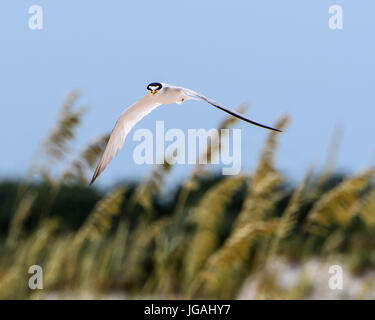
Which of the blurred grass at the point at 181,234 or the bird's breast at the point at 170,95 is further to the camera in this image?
the blurred grass at the point at 181,234

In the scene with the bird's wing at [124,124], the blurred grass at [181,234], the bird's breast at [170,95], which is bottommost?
the blurred grass at [181,234]

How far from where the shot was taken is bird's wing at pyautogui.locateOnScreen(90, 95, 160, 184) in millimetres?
3354

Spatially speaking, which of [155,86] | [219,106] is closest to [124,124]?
[155,86]

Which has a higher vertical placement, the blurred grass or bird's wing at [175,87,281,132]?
bird's wing at [175,87,281,132]

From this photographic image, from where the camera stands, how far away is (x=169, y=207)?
31.7ft

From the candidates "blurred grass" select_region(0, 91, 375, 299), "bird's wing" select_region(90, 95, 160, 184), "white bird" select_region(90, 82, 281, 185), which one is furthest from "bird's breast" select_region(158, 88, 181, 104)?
"blurred grass" select_region(0, 91, 375, 299)

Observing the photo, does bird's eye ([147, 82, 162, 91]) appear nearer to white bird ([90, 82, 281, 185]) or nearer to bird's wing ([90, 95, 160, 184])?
white bird ([90, 82, 281, 185])

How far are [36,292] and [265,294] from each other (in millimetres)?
1575

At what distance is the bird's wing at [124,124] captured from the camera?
11.0 ft

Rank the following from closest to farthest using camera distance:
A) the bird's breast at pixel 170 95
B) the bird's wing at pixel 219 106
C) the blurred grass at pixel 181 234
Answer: the bird's wing at pixel 219 106
the bird's breast at pixel 170 95
the blurred grass at pixel 181 234

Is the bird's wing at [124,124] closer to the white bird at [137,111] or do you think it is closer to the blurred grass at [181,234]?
the white bird at [137,111]

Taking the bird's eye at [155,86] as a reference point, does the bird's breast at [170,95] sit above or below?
below

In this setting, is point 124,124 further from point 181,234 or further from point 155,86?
point 181,234

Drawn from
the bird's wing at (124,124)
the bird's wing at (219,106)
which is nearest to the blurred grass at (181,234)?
the bird's wing at (124,124)
